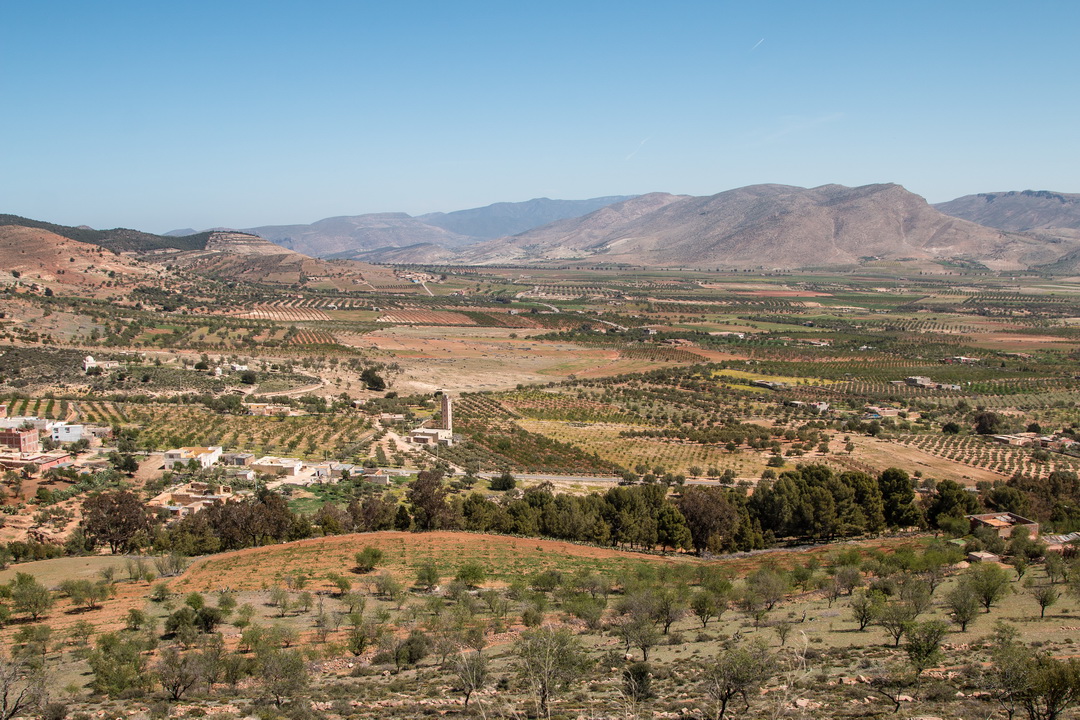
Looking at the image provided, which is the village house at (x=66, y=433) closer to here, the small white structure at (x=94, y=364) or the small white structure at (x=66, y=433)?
the small white structure at (x=66, y=433)

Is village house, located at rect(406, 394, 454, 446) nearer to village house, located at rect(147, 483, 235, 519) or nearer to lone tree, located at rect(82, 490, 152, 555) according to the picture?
village house, located at rect(147, 483, 235, 519)

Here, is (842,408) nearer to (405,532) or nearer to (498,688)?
(405,532)

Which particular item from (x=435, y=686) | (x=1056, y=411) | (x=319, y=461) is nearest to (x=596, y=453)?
(x=319, y=461)

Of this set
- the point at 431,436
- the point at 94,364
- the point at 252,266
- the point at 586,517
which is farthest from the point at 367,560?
the point at 252,266

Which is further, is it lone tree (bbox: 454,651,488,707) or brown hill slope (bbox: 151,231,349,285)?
brown hill slope (bbox: 151,231,349,285)

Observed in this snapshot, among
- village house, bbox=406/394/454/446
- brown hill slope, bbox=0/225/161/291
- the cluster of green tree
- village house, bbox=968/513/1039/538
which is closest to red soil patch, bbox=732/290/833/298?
brown hill slope, bbox=0/225/161/291

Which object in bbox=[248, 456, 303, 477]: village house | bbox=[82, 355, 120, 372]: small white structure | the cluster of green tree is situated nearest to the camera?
the cluster of green tree
